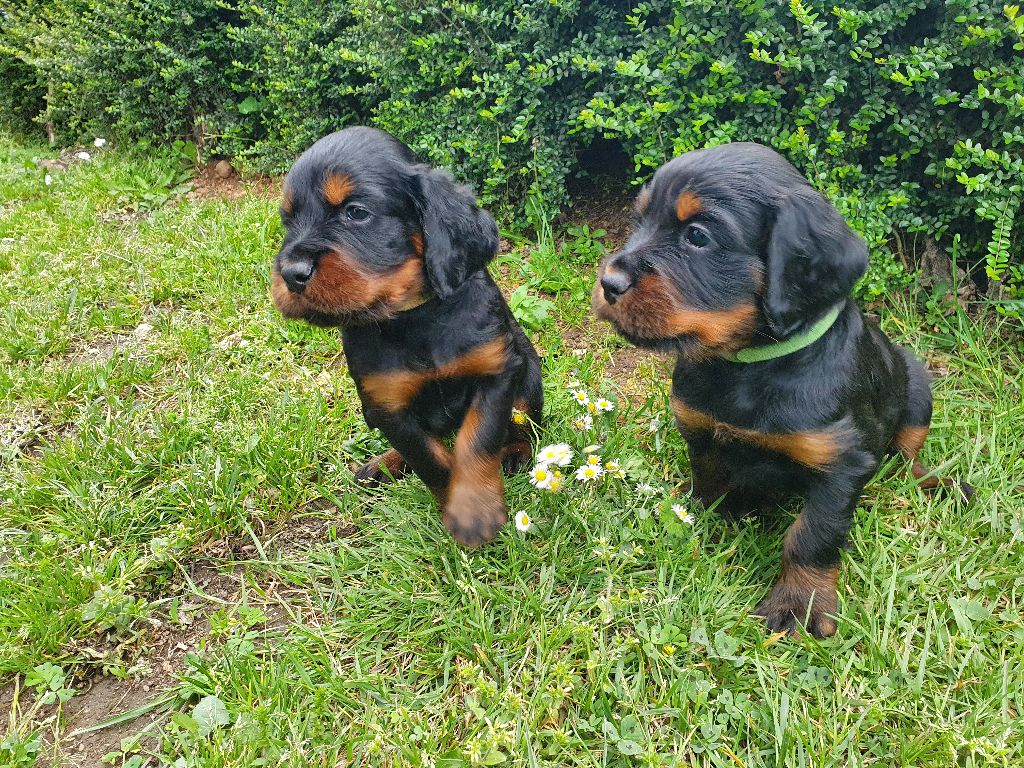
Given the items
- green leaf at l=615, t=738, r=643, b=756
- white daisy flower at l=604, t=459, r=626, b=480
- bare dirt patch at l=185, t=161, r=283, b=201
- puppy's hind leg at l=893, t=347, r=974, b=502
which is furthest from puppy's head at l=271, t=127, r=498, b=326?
bare dirt patch at l=185, t=161, r=283, b=201

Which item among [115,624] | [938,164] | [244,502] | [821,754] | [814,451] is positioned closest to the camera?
[821,754]

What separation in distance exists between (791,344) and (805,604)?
83 cm

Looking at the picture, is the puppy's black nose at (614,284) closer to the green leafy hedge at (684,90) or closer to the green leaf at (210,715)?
the green leaf at (210,715)

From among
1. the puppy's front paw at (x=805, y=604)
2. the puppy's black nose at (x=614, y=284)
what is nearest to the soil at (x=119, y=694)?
the puppy's black nose at (x=614, y=284)

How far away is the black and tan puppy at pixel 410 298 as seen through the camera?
2264mm

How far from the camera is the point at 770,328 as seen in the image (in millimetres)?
2070

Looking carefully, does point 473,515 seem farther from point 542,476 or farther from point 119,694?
point 119,694

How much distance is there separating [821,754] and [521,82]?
3.56 metres

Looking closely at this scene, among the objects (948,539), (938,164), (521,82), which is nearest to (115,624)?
(948,539)

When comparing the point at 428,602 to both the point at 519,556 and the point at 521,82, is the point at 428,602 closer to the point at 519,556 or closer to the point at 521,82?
the point at 519,556

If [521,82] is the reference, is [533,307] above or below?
below

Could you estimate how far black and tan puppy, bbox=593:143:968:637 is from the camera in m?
2.01

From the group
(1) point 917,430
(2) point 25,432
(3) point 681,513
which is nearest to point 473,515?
(3) point 681,513

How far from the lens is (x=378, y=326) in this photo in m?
2.48
